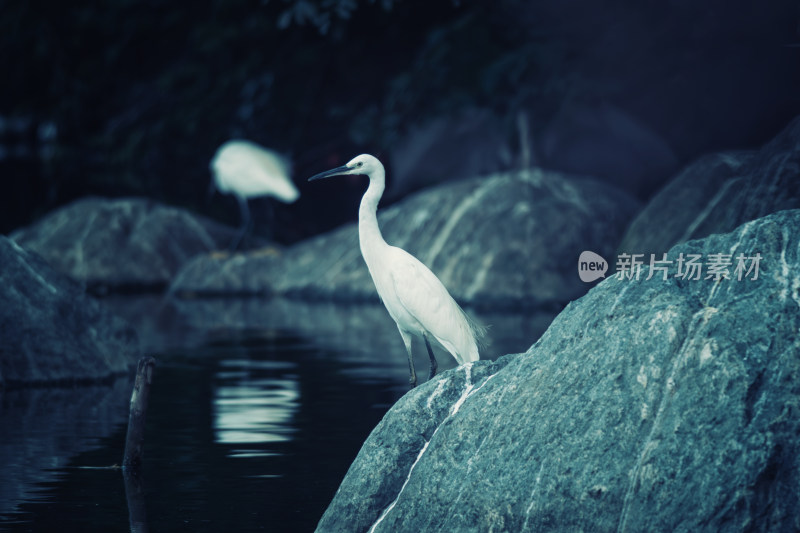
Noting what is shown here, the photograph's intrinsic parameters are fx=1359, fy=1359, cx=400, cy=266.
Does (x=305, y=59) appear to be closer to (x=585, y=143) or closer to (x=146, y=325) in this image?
(x=585, y=143)

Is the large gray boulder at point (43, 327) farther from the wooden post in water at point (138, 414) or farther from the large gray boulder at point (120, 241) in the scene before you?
the large gray boulder at point (120, 241)

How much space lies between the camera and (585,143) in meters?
20.9

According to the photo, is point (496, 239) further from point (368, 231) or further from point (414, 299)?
point (414, 299)

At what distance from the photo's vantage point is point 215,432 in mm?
8703

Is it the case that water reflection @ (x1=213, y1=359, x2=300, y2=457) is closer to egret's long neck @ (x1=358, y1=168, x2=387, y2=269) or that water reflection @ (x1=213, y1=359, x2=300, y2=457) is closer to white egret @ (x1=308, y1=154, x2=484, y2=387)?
white egret @ (x1=308, y1=154, x2=484, y2=387)

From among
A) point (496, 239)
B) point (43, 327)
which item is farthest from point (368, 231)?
Result: point (496, 239)

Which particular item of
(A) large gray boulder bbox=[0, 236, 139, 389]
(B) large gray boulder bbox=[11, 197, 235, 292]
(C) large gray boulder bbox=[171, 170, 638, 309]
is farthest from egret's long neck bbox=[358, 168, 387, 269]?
(B) large gray boulder bbox=[11, 197, 235, 292]

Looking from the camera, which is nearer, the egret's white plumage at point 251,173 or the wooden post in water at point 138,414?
the wooden post in water at point 138,414

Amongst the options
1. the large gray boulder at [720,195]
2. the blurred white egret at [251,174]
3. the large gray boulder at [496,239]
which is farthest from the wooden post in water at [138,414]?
the blurred white egret at [251,174]

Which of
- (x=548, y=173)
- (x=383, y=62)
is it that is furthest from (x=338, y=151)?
(x=548, y=173)

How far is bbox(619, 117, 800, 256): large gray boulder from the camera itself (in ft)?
35.7

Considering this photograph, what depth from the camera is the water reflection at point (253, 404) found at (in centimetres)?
847

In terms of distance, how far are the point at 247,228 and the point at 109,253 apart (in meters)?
2.55

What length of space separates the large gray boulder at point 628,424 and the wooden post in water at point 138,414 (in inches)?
73.6
